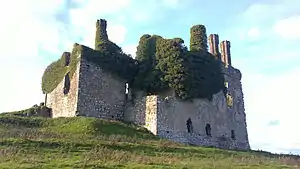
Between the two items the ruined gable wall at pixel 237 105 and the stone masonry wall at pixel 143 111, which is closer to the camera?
the stone masonry wall at pixel 143 111

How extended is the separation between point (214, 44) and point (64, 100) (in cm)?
1910

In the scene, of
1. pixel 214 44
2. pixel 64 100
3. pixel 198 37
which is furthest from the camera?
pixel 214 44

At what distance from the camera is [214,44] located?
170 ft

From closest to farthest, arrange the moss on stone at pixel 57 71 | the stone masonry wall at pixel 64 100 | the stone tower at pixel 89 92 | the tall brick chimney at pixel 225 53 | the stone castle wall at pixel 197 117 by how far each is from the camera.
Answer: the stone castle wall at pixel 197 117 → the stone tower at pixel 89 92 → the stone masonry wall at pixel 64 100 → the moss on stone at pixel 57 71 → the tall brick chimney at pixel 225 53

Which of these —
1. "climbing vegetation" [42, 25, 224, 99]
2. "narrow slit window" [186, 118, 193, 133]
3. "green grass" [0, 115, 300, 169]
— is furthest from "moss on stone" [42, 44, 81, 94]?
"narrow slit window" [186, 118, 193, 133]

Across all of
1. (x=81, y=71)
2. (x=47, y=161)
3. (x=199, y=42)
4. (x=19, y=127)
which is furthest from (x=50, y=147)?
(x=199, y=42)

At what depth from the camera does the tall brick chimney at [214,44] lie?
169ft

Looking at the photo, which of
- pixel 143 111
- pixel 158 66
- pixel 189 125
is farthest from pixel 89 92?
pixel 189 125

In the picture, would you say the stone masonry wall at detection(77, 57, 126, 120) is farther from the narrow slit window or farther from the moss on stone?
the narrow slit window

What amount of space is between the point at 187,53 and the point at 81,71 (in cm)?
1062

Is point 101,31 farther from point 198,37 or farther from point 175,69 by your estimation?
point 198,37

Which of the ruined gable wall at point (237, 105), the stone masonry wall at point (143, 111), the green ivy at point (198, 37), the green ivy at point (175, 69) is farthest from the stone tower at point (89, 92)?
the ruined gable wall at point (237, 105)

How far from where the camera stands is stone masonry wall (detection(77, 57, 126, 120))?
135 ft

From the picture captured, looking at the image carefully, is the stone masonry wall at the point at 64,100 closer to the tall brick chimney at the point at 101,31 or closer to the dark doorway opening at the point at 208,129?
the tall brick chimney at the point at 101,31
